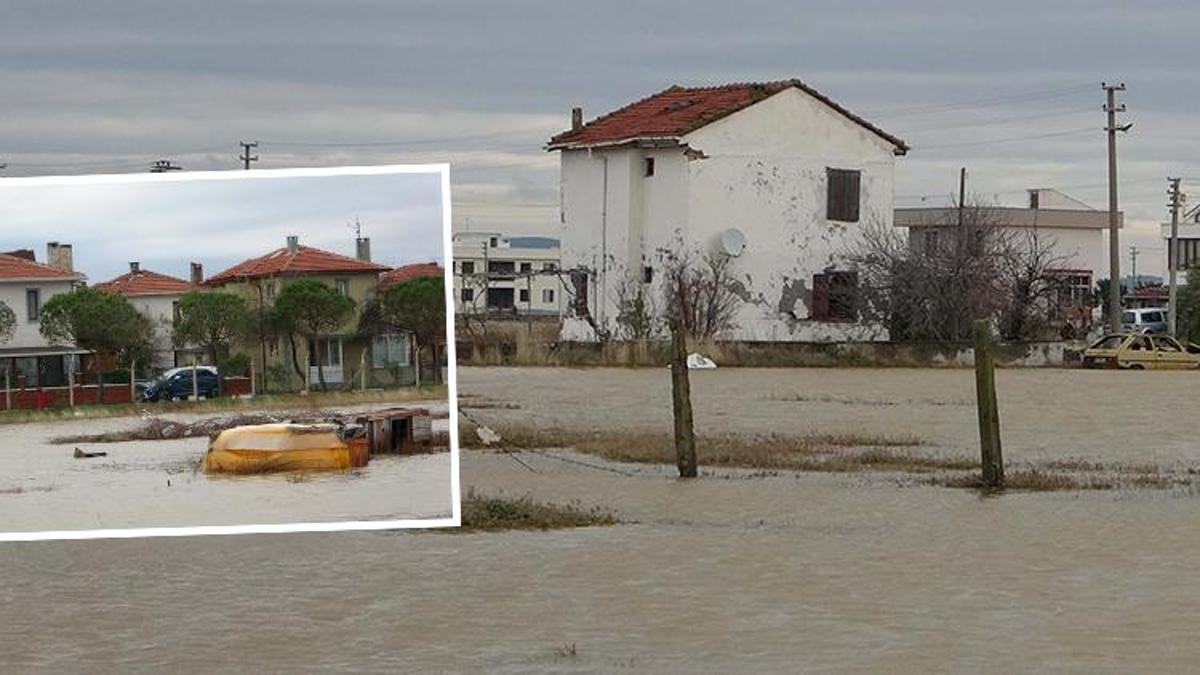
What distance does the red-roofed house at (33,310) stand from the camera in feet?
29.8

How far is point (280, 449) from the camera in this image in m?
9.52

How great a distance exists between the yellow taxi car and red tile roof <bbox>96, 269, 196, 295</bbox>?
48404mm

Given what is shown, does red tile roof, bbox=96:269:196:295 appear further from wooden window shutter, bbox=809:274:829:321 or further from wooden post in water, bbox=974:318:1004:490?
wooden window shutter, bbox=809:274:829:321

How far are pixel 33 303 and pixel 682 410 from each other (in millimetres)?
13062

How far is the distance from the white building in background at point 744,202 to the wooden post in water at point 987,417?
37.8 metres

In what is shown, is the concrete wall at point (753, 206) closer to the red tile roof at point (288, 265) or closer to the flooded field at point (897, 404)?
the flooded field at point (897, 404)

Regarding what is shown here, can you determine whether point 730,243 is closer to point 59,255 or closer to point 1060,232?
point 1060,232

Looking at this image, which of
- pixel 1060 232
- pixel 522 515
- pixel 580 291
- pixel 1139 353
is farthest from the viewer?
pixel 1060 232

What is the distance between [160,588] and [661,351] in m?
42.4

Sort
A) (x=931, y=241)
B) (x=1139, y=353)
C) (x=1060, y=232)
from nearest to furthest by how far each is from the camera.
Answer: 1. (x=1139, y=353)
2. (x=931, y=241)
3. (x=1060, y=232)

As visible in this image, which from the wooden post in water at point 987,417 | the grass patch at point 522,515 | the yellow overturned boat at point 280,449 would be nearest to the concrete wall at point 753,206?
the wooden post in water at point 987,417

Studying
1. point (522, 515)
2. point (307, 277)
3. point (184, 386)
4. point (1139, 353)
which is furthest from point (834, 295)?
point (184, 386)

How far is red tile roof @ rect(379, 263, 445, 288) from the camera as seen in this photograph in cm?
978

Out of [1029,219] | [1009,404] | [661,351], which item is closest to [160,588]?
[1009,404]
